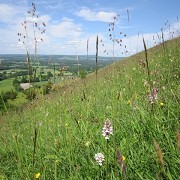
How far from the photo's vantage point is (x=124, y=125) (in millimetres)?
2920

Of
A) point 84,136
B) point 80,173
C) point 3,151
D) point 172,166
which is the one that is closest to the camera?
point 172,166

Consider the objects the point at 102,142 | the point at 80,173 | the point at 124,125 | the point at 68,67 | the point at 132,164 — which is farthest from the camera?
the point at 68,67

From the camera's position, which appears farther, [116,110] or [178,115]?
[116,110]

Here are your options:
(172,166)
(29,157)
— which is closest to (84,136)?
(29,157)

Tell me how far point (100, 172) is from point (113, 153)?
8.9 inches

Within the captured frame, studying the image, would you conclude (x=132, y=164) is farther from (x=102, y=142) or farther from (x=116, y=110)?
(x=116, y=110)

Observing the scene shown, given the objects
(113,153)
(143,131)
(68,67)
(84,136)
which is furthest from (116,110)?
(68,67)

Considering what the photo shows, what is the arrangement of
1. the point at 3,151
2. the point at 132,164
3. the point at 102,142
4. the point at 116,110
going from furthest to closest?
the point at 3,151, the point at 116,110, the point at 102,142, the point at 132,164

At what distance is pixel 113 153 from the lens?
7.92ft

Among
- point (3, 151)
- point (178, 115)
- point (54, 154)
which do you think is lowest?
point (3, 151)

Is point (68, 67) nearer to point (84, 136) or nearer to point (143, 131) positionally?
point (84, 136)

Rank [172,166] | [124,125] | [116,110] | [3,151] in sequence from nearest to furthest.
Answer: [172,166], [124,125], [116,110], [3,151]

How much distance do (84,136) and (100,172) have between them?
2.89ft

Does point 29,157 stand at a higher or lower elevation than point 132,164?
lower
